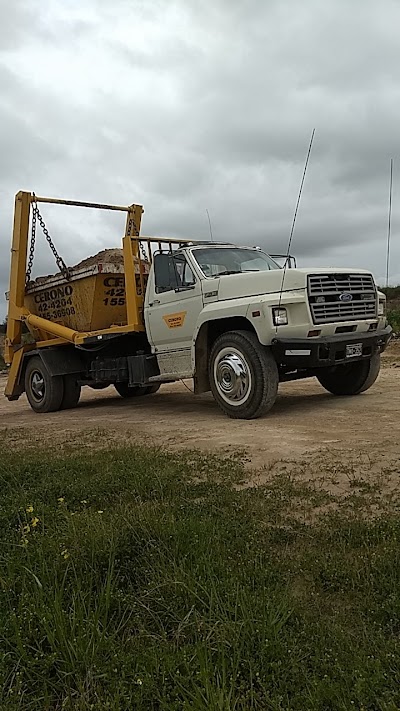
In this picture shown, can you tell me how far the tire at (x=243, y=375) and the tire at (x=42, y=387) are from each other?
3.74 meters

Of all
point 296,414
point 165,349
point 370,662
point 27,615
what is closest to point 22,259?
point 165,349

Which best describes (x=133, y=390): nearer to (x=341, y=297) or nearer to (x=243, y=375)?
(x=243, y=375)

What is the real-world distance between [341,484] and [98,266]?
622cm

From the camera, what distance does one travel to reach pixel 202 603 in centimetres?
268

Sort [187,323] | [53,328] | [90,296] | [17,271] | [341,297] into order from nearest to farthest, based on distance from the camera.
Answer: [341,297] → [187,323] → [90,296] → [53,328] → [17,271]

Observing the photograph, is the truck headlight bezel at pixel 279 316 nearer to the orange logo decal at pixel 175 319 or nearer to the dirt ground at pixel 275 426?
the dirt ground at pixel 275 426

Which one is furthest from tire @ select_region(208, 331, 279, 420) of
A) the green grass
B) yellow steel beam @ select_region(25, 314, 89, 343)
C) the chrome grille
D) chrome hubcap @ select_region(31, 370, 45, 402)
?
chrome hubcap @ select_region(31, 370, 45, 402)

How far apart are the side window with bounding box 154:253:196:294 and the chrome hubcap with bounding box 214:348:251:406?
125 cm

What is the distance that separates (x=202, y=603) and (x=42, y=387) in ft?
27.6

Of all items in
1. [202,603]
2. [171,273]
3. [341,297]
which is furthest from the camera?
[171,273]

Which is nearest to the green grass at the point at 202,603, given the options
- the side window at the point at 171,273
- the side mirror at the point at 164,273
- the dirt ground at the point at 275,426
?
the dirt ground at the point at 275,426

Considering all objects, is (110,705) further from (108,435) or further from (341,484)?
(108,435)

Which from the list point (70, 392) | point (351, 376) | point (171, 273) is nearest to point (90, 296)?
point (171, 273)

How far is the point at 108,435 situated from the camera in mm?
6805
